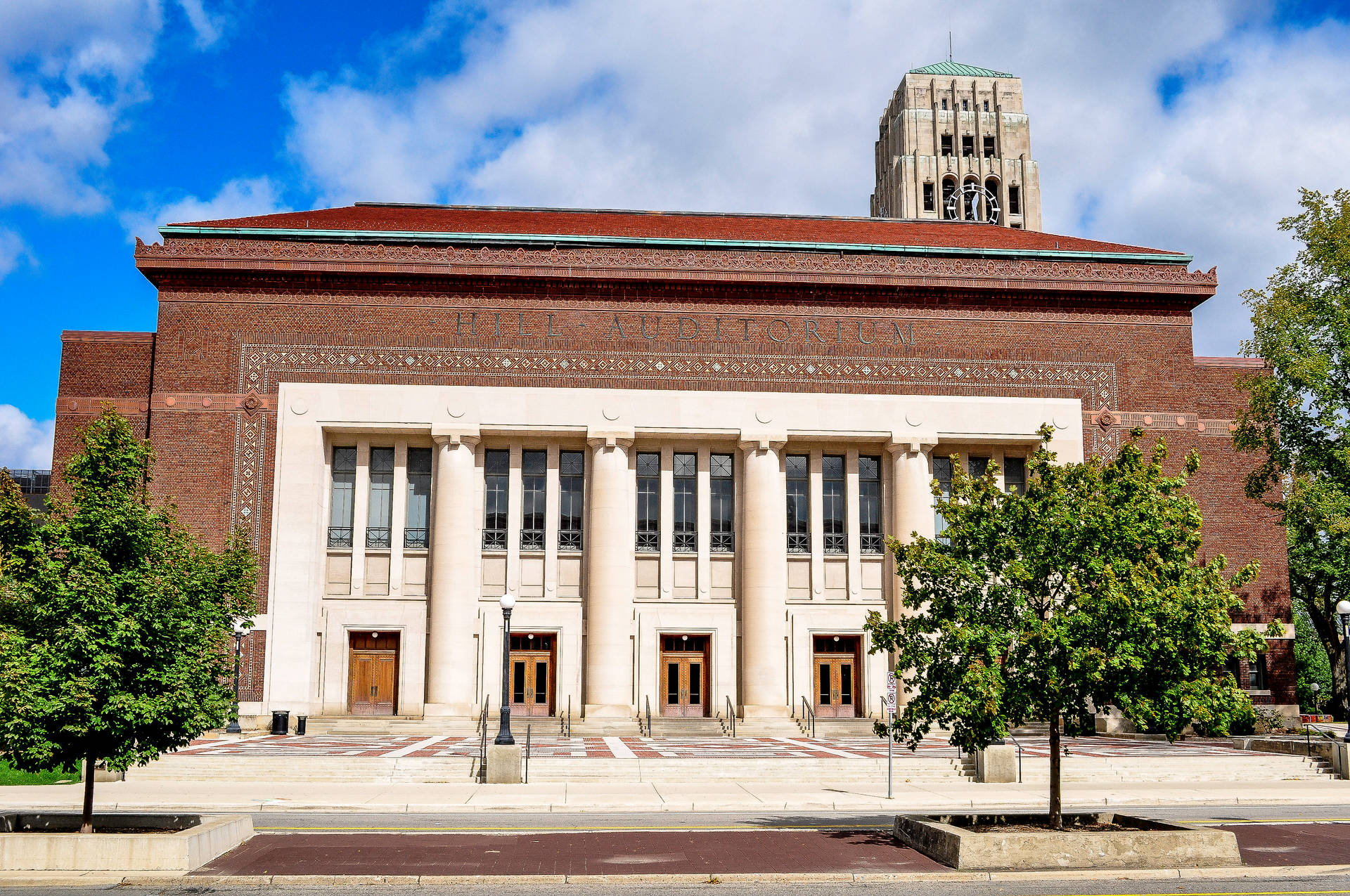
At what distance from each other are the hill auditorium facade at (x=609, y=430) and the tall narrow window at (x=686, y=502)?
9cm

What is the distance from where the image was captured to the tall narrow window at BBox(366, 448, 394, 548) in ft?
126

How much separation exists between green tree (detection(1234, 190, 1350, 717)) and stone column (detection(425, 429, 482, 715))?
25.8 meters

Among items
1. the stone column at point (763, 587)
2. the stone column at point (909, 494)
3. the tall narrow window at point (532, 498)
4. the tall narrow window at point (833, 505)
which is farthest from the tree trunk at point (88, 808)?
the stone column at point (909, 494)

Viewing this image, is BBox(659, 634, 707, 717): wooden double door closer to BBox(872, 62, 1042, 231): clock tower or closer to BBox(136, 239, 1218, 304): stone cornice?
BBox(136, 239, 1218, 304): stone cornice

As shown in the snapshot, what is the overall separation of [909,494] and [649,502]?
29.5 ft

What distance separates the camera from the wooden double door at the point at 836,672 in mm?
39062

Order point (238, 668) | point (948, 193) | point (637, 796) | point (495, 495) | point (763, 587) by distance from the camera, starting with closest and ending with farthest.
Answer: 1. point (637, 796)
2. point (238, 668)
3. point (763, 587)
4. point (495, 495)
5. point (948, 193)

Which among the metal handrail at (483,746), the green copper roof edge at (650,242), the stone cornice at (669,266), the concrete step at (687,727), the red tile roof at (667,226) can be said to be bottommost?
the concrete step at (687,727)

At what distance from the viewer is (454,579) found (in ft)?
122

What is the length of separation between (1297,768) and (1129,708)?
15.2 m

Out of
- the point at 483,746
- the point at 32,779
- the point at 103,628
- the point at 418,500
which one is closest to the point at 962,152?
the point at 418,500

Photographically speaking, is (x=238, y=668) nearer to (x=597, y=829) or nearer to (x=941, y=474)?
(x=597, y=829)

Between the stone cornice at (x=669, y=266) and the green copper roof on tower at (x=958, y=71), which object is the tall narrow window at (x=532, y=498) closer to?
the stone cornice at (x=669, y=266)

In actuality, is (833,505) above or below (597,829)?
above
